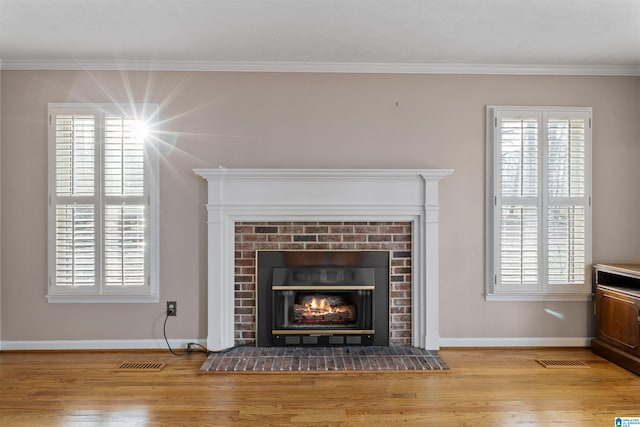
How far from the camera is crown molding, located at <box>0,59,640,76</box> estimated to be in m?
3.86

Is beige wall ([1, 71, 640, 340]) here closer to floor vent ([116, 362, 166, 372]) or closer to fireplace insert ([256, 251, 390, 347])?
floor vent ([116, 362, 166, 372])

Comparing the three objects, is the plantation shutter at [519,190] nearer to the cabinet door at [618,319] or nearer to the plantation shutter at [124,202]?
the cabinet door at [618,319]

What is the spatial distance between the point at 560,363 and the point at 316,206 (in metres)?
2.30

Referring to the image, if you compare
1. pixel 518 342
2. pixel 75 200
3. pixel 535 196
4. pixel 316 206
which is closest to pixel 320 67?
pixel 316 206

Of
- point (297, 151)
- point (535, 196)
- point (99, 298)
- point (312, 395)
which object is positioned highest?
point (297, 151)

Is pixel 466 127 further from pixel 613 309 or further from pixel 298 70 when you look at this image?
pixel 613 309

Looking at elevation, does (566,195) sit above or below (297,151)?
below

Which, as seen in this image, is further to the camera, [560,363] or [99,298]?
[99,298]

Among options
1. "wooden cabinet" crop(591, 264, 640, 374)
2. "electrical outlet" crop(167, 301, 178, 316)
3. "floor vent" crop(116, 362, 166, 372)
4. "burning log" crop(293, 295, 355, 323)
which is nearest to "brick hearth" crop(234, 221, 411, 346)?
"burning log" crop(293, 295, 355, 323)

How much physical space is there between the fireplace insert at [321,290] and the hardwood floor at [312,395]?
0.54 m

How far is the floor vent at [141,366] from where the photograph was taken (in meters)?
3.49

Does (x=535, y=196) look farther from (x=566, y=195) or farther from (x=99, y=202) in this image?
(x=99, y=202)

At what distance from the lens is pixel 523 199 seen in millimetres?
3947

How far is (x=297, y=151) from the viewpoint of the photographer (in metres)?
3.93
